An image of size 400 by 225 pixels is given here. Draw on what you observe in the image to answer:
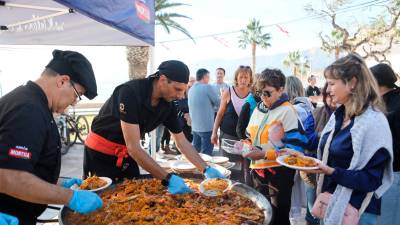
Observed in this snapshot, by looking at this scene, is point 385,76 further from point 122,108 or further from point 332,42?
point 332,42

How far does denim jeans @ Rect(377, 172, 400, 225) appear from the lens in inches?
114

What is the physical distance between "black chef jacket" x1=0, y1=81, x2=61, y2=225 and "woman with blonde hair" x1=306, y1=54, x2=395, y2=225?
1614mm

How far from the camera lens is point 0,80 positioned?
9156 millimetres

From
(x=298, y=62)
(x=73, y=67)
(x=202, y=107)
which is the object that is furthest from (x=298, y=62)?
(x=73, y=67)

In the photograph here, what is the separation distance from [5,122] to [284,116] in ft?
7.06

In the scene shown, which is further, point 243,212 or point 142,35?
point 142,35

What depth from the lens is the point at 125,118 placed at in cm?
230

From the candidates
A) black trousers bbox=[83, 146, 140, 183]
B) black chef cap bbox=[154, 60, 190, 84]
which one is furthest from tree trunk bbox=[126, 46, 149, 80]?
black chef cap bbox=[154, 60, 190, 84]

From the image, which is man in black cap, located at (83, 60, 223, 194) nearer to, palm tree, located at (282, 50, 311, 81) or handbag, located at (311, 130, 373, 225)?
handbag, located at (311, 130, 373, 225)

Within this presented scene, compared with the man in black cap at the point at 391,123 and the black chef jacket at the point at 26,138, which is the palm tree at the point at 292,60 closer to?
the man in black cap at the point at 391,123

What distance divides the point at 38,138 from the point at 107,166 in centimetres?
127

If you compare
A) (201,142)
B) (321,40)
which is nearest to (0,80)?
(201,142)

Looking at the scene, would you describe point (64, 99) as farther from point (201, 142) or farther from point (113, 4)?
point (201, 142)

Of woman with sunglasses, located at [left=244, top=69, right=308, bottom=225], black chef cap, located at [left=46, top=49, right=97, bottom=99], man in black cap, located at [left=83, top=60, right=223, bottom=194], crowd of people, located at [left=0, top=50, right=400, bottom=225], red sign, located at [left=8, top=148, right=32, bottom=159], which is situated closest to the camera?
red sign, located at [left=8, top=148, right=32, bottom=159]
